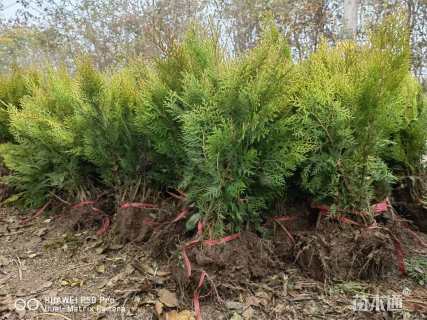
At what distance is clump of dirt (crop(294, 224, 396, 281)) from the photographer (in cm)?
174

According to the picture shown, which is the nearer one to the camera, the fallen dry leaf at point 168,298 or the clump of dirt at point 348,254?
the fallen dry leaf at point 168,298

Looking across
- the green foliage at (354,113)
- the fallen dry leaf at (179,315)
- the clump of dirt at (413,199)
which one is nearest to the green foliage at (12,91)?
the fallen dry leaf at (179,315)

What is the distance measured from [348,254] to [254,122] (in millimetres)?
830

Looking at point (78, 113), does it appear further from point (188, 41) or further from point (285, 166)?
point (285, 166)

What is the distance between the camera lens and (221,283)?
1639 mm

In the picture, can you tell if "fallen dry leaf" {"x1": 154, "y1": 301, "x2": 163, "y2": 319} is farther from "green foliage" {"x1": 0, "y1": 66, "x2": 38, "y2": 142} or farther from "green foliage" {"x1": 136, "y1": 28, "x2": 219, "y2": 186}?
"green foliage" {"x1": 0, "y1": 66, "x2": 38, "y2": 142}

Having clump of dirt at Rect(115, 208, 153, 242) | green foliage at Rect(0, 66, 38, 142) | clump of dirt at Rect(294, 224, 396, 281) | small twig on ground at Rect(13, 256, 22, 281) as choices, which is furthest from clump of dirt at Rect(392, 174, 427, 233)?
green foliage at Rect(0, 66, 38, 142)

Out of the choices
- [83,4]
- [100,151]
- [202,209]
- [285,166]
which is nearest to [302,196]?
[285,166]

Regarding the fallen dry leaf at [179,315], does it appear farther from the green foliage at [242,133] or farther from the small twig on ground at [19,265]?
the small twig on ground at [19,265]

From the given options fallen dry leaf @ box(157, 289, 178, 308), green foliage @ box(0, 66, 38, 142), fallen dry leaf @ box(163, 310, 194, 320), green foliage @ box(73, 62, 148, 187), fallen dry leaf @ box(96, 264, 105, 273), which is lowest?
fallen dry leaf @ box(163, 310, 194, 320)

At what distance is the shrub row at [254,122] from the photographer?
1610mm

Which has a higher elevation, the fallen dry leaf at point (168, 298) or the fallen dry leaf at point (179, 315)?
the fallen dry leaf at point (168, 298)

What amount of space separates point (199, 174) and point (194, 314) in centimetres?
66

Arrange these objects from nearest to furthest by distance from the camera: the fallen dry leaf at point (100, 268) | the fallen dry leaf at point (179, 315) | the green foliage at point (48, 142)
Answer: the fallen dry leaf at point (179, 315) < the fallen dry leaf at point (100, 268) < the green foliage at point (48, 142)
